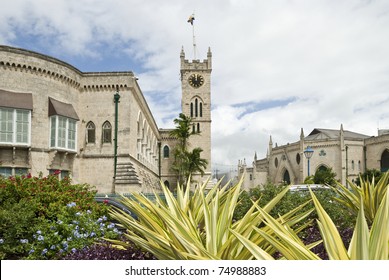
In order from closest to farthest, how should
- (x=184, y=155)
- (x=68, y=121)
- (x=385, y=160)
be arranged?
(x=68, y=121) < (x=184, y=155) < (x=385, y=160)

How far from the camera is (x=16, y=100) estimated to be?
19812 millimetres

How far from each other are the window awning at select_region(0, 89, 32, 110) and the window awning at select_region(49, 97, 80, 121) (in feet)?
4.15

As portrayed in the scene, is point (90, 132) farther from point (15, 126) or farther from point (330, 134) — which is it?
point (330, 134)

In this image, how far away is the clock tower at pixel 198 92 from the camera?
51.3m

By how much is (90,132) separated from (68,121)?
260cm

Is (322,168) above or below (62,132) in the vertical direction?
below

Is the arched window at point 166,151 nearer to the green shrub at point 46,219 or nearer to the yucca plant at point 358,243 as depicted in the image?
the green shrub at point 46,219

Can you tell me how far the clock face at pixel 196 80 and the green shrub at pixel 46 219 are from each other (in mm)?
45951

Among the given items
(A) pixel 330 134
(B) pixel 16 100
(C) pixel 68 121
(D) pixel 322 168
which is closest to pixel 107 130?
(C) pixel 68 121

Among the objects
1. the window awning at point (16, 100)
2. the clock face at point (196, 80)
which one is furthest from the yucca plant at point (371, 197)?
the clock face at point (196, 80)

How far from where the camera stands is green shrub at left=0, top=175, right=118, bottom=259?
18.1 feet

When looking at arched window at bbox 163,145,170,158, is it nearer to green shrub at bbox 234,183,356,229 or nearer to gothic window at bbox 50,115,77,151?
gothic window at bbox 50,115,77,151
